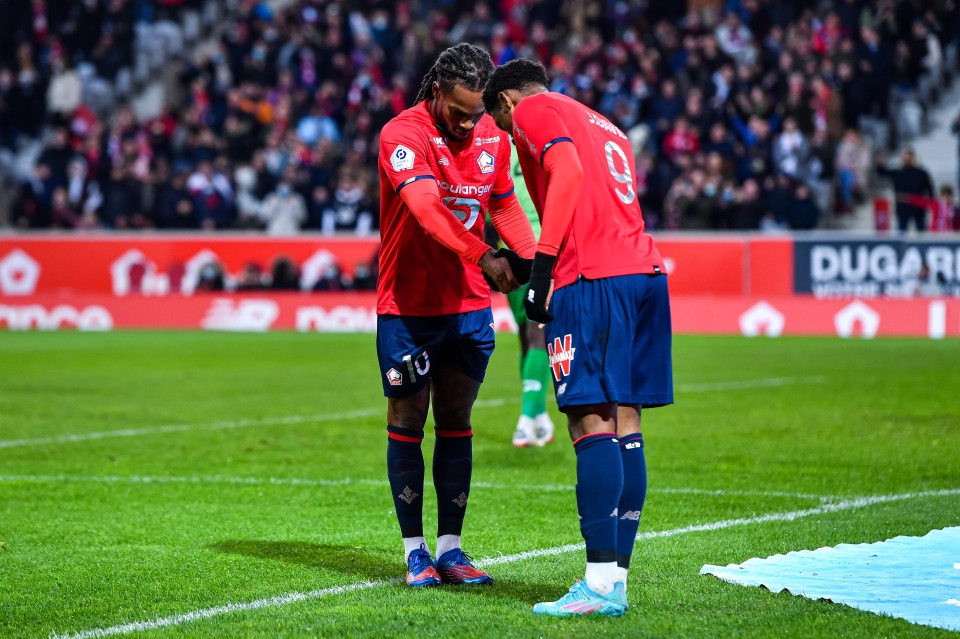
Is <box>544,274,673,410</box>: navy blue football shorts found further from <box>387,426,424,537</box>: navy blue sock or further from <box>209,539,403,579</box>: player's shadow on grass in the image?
<box>209,539,403,579</box>: player's shadow on grass

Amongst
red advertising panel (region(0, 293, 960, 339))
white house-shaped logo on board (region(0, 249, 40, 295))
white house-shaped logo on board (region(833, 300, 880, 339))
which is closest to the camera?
red advertising panel (region(0, 293, 960, 339))

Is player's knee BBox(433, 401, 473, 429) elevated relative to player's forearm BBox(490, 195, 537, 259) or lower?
lower

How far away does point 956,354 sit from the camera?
17.7 m

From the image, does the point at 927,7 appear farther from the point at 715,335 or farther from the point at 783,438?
the point at 783,438

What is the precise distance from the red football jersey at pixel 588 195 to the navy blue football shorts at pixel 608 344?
60mm

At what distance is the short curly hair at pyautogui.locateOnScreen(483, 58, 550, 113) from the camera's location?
5418mm

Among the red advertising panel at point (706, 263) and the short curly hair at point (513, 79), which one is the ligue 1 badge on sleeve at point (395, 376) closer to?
the short curly hair at point (513, 79)

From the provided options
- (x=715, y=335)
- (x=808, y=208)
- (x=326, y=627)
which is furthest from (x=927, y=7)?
(x=326, y=627)

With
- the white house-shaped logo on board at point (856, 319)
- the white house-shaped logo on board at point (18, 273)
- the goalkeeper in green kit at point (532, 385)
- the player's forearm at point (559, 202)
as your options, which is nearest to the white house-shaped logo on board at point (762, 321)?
the white house-shaped logo on board at point (856, 319)

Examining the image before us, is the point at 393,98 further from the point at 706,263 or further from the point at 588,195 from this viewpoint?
the point at 588,195

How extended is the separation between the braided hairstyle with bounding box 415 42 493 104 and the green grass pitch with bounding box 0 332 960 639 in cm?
207

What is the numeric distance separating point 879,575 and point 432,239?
233cm

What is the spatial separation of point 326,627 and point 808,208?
1976 centimetres

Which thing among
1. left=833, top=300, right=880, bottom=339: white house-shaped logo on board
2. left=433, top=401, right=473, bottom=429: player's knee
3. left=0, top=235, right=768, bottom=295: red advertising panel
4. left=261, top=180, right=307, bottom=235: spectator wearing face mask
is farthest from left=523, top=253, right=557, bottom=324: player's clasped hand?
left=261, top=180, right=307, bottom=235: spectator wearing face mask
